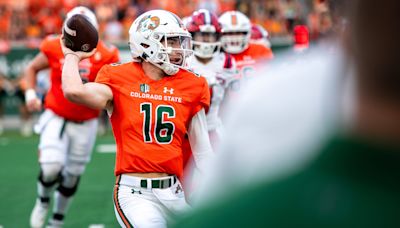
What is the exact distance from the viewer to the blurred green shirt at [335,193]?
3.14 ft

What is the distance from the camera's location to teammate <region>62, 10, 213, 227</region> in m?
3.77

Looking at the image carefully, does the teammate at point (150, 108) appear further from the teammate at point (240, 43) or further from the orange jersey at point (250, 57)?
the teammate at point (240, 43)

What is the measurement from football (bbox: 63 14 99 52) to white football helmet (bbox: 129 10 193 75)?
0.23 metres

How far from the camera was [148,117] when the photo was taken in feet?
12.8

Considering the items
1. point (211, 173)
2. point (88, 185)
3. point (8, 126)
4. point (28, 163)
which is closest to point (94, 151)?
point (28, 163)

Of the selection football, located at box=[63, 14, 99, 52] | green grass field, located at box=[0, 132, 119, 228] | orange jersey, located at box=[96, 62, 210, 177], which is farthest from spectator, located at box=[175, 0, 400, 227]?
green grass field, located at box=[0, 132, 119, 228]

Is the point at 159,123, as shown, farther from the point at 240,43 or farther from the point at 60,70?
the point at 240,43

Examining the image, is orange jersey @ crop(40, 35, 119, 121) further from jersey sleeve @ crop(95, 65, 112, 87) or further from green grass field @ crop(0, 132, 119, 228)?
jersey sleeve @ crop(95, 65, 112, 87)

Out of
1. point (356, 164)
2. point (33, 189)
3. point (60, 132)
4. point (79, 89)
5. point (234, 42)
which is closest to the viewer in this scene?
point (356, 164)

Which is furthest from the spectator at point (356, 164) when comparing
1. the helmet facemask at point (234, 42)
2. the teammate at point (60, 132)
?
the helmet facemask at point (234, 42)

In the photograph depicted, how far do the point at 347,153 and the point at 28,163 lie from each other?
965 centimetres

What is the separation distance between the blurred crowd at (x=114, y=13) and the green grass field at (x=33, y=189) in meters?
4.30

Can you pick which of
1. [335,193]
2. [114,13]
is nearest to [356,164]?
[335,193]

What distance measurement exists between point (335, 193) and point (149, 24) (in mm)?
3188
